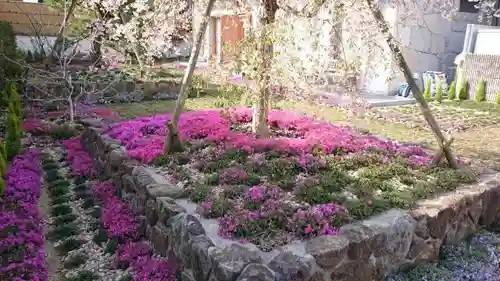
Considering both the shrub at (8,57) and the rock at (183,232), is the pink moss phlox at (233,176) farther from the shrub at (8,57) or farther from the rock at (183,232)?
the shrub at (8,57)

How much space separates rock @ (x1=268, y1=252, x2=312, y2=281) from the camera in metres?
3.31

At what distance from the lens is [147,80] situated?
43.2ft

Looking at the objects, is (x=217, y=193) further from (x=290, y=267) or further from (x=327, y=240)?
(x=290, y=267)

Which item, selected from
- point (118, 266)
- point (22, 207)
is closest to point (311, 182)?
point (118, 266)

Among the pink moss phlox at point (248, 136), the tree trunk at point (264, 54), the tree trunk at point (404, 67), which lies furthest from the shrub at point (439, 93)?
the tree trunk at point (264, 54)

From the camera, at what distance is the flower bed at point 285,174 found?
405 cm

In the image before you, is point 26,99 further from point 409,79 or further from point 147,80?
point 409,79

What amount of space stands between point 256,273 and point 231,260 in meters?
0.25

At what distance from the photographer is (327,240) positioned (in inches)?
147

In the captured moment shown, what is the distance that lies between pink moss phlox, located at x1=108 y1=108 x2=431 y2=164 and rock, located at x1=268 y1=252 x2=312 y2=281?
8.45 ft

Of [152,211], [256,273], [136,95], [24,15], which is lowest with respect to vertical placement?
[152,211]

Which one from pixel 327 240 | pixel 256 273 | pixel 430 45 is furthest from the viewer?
pixel 430 45

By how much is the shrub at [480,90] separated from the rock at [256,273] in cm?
1115

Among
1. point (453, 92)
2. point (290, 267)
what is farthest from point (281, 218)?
point (453, 92)
